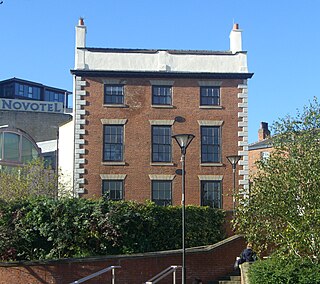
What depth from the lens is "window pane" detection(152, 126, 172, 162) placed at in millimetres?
30656

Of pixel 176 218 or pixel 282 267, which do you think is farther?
pixel 176 218

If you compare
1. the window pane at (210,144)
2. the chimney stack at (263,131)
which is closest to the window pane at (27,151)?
the window pane at (210,144)

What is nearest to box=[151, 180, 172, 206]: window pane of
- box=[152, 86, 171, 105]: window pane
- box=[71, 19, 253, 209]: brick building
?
box=[71, 19, 253, 209]: brick building

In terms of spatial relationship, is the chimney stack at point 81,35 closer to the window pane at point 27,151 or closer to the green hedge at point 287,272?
the window pane at point 27,151

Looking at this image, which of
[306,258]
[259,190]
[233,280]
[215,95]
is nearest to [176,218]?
[233,280]

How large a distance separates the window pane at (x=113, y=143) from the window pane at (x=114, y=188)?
1145mm

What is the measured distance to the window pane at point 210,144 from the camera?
30.8 metres

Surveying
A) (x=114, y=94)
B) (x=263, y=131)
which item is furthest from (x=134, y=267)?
(x=263, y=131)

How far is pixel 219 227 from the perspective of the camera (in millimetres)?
25375

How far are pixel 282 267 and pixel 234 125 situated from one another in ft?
48.1

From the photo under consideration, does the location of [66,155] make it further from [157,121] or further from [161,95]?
[161,95]

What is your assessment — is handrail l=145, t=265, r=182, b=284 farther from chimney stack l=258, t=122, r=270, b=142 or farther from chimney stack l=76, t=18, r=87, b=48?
chimney stack l=258, t=122, r=270, b=142

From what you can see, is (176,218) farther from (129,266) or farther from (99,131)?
(99,131)

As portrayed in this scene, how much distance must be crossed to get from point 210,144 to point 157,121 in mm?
2922
